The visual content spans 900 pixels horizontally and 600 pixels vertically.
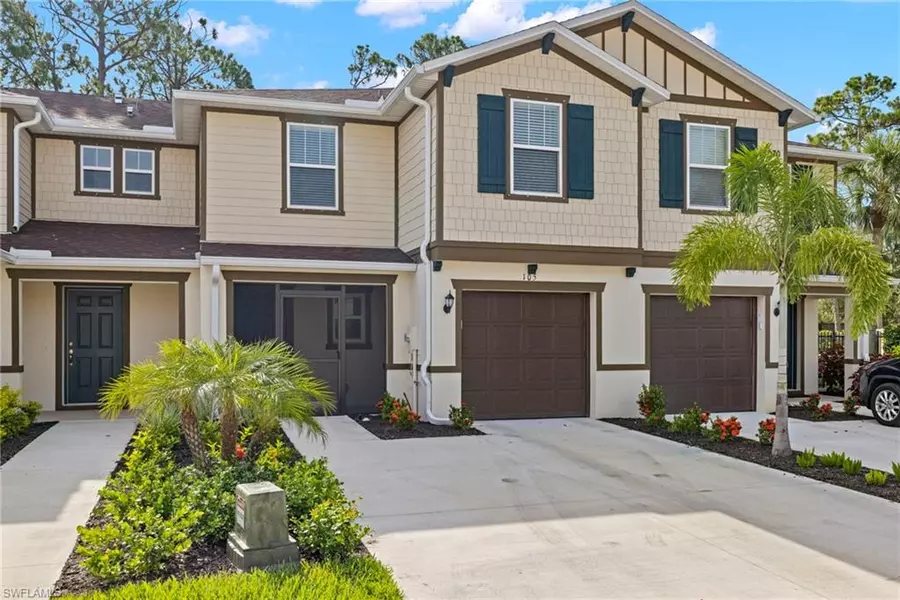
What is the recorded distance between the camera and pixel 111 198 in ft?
44.0

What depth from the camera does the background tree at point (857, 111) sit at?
27.0 m

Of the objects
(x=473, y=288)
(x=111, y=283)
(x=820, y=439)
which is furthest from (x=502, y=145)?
(x=111, y=283)

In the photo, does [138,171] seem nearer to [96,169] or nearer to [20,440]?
[96,169]

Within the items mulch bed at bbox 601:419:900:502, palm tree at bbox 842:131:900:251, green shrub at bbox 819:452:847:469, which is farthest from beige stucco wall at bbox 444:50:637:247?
palm tree at bbox 842:131:900:251

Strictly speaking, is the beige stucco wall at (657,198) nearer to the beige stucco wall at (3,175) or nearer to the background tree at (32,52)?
the beige stucco wall at (3,175)

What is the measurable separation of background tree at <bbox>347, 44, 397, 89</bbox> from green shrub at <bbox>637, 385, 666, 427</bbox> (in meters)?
21.2

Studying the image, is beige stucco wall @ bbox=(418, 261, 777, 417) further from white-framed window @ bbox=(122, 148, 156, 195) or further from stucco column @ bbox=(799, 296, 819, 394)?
white-framed window @ bbox=(122, 148, 156, 195)

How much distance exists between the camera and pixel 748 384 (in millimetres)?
13203

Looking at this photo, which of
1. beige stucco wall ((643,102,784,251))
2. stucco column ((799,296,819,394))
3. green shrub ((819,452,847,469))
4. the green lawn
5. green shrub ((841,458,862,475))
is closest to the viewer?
the green lawn

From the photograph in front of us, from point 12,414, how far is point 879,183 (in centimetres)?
1762

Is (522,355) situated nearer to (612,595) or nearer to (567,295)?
(567,295)

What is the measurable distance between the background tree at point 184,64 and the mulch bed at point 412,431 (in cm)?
2028

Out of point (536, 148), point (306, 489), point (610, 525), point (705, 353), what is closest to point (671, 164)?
point (536, 148)

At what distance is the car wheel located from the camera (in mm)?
11602
